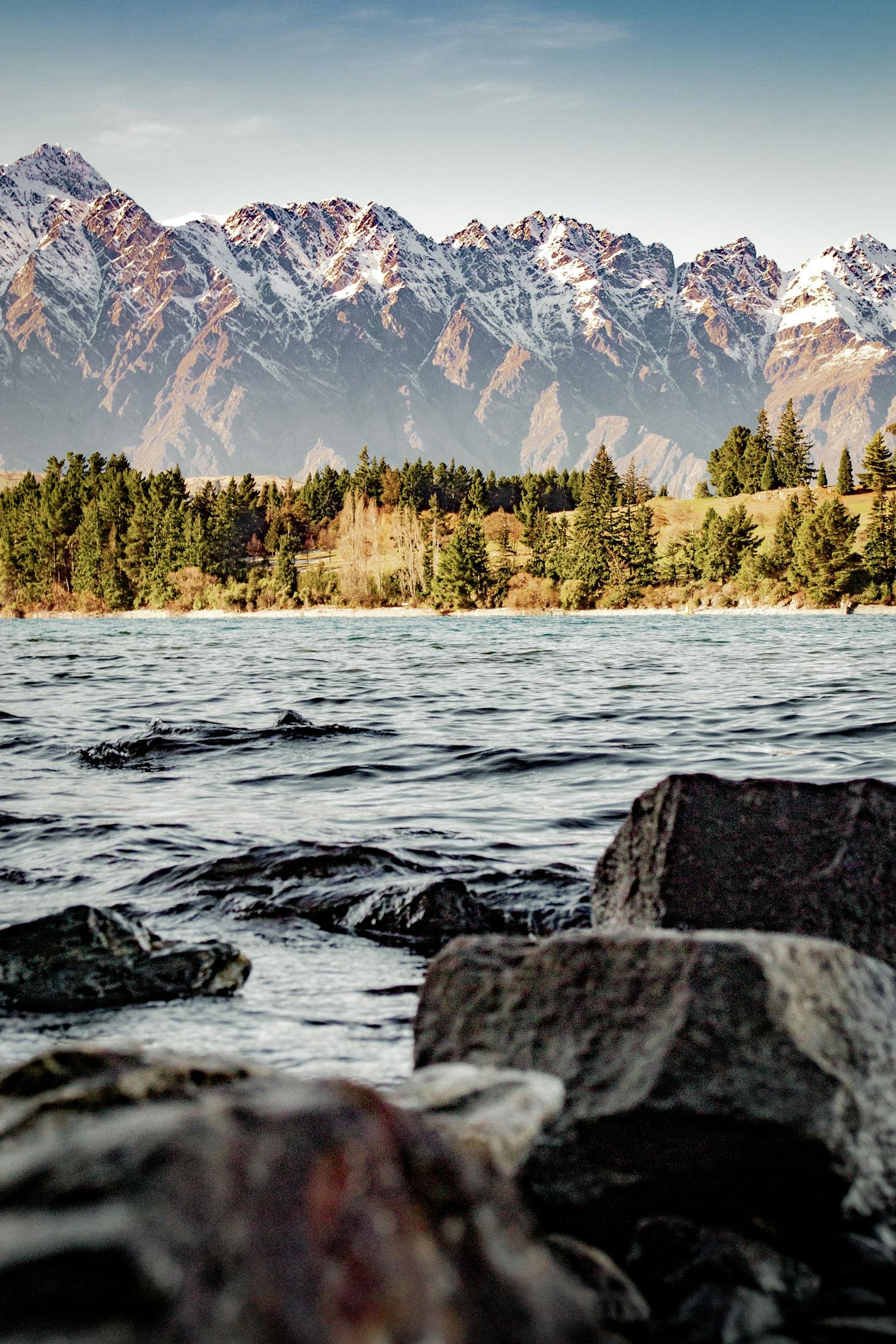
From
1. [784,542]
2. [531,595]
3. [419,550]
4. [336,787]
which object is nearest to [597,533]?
[531,595]

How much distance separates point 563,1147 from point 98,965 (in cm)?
354

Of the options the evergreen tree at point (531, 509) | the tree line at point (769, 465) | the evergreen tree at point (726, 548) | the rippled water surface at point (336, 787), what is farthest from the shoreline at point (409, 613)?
the rippled water surface at point (336, 787)

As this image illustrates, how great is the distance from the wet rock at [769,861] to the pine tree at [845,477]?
156 m

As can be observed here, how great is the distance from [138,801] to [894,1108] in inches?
398

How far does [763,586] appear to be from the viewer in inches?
4670

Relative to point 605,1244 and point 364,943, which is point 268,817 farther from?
point 605,1244

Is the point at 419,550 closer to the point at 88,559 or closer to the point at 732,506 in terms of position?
the point at 732,506

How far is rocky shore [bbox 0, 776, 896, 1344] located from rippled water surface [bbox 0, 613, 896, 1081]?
4.25 ft

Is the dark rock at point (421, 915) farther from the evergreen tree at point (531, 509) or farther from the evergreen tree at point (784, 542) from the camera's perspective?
the evergreen tree at point (531, 509)

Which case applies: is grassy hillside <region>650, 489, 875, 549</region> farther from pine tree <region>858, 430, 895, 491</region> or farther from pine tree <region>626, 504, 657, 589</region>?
pine tree <region>626, 504, 657, 589</region>

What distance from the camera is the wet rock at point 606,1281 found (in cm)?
264

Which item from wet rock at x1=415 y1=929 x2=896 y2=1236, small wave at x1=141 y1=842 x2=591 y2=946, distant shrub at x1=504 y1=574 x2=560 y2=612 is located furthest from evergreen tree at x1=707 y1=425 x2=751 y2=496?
wet rock at x1=415 y1=929 x2=896 y2=1236

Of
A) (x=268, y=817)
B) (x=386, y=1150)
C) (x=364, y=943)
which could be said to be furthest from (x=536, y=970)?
(x=268, y=817)

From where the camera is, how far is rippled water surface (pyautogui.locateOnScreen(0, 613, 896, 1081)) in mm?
6074
